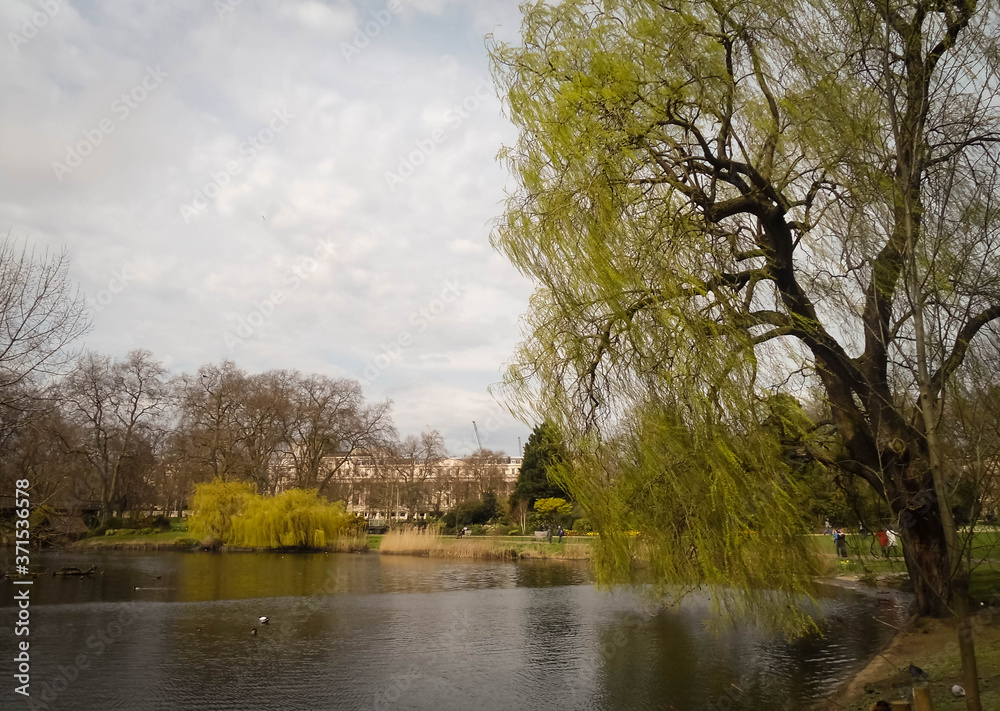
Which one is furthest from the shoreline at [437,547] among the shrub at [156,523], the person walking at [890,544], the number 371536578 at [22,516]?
the number 371536578 at [22,516]

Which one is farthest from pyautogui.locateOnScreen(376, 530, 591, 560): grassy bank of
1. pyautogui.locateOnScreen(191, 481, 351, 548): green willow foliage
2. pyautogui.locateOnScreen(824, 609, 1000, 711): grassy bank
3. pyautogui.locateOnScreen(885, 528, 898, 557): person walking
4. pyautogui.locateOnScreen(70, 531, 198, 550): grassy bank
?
pyautogui.locateOnScreen(824, 609, 1000, 711): grassy bank

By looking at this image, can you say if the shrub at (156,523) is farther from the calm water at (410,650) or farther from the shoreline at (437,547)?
the calm water at (410,650)

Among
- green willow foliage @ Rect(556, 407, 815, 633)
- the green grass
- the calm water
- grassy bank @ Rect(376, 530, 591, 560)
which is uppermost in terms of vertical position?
green willow foliage @ Rect(556, 407, 815, 633)

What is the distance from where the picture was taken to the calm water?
315 inches

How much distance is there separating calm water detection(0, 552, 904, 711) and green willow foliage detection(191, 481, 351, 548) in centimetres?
1159

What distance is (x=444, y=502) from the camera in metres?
71.5

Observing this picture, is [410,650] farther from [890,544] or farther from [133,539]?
[133,539]

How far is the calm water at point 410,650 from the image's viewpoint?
800 centimetres

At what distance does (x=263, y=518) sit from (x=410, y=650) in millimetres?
21430

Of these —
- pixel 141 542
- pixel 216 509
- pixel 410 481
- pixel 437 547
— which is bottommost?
pixel 437 547

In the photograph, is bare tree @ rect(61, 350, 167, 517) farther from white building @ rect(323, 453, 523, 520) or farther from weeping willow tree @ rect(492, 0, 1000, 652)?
weeping willow tree @ rect(492, 0, 1000, 652)

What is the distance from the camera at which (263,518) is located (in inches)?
1166

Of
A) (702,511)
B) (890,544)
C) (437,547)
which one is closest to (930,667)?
(702,511)

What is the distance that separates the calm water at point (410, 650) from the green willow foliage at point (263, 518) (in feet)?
38.0
